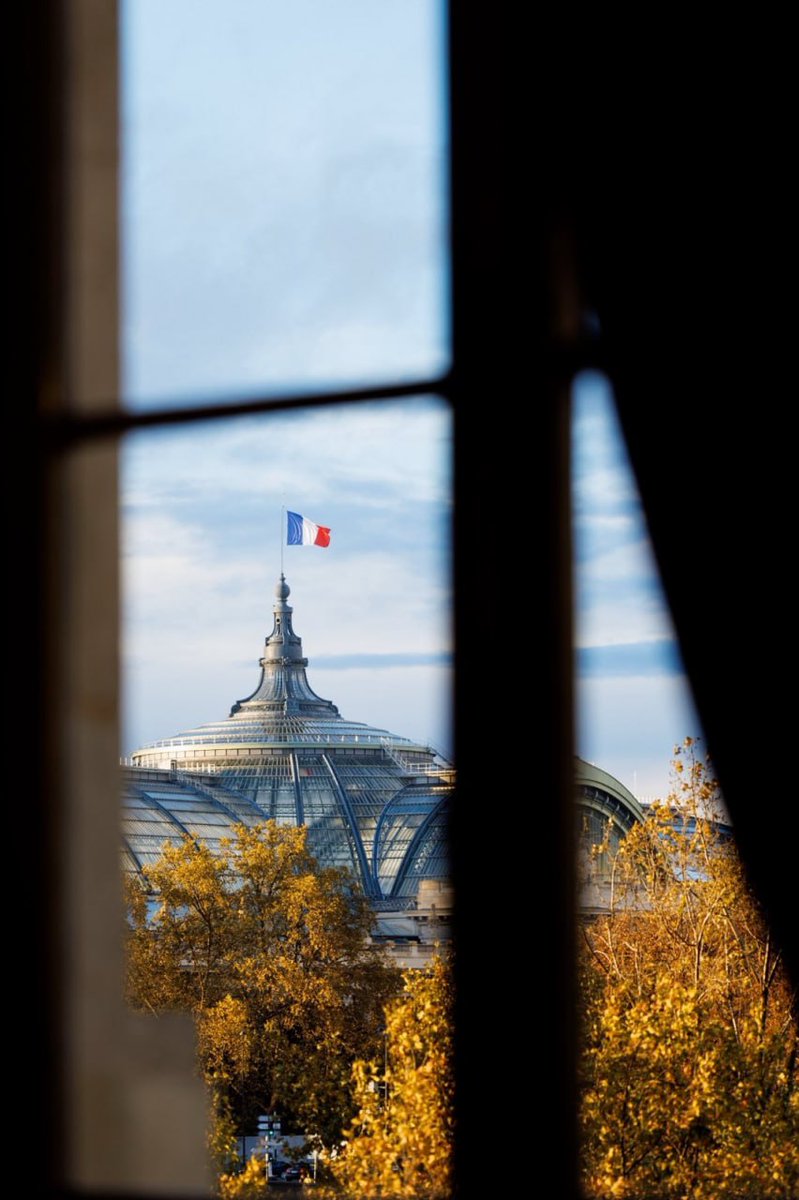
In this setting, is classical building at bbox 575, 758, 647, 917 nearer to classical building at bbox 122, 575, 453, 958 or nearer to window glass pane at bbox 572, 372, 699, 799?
window glass pane at bbox 572, 372, 699, 799

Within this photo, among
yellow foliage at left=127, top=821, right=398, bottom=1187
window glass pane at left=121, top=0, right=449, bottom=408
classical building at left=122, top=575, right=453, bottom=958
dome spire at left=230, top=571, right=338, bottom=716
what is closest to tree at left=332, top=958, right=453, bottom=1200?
yellow foliage at left=127, top=821, right=398, bottom=1187

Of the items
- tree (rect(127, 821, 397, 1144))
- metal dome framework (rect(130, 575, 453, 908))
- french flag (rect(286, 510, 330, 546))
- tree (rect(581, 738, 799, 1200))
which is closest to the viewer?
tree (rect(581, 738, 799, 1200))

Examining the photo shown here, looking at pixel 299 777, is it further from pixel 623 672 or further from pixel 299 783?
pixel 623 672

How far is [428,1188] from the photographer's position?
29.4ft

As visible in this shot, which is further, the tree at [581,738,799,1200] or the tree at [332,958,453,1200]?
the tree at [332,958,453,1200]

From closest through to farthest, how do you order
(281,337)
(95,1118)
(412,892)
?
(95,1118)
(412,892)
(281,337)

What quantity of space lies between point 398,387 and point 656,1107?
9030mm

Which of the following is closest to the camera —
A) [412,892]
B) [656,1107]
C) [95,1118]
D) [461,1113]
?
[461,1113]

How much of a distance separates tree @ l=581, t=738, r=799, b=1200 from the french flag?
1284cm

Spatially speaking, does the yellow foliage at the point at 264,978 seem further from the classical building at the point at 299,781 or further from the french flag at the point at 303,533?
the french flag at the point at 303,533

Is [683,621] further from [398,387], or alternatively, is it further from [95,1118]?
[95,1118]

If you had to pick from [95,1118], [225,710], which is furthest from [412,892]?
[95,1118]

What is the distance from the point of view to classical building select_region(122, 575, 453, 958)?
23562 millimetres

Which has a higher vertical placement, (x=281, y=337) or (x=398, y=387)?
(x=281, y=337)
